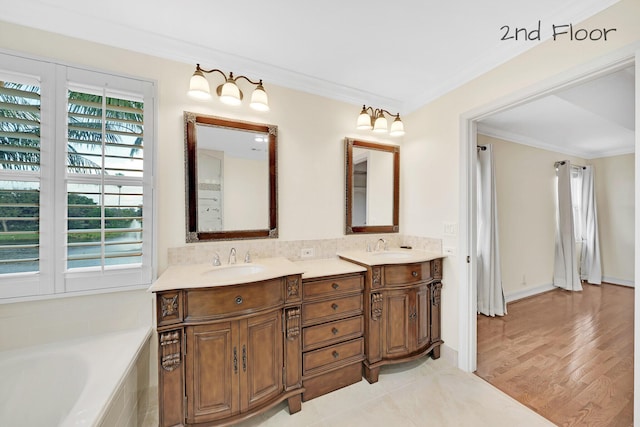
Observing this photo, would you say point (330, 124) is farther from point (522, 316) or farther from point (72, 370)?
point (522, 316)

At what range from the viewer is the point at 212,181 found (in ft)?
6.26

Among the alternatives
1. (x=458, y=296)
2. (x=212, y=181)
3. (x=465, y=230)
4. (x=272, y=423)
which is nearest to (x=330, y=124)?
(x=212, y=181)

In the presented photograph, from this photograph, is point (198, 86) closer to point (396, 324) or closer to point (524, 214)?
point (396, 324)

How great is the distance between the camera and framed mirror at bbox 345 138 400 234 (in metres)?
2.47

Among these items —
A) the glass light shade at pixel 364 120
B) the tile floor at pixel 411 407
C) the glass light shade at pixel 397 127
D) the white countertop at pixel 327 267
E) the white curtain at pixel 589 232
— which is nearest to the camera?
the tile floor at pixel 411 407

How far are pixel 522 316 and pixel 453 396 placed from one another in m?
2.11

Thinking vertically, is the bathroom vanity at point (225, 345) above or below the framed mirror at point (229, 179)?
below

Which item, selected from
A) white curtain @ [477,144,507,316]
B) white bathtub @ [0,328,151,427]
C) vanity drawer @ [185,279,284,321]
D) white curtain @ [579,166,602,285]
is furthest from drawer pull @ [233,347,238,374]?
white curtain @ [579,166,602,285]

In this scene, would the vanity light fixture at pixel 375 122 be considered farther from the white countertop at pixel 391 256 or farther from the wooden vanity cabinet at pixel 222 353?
the wooden vanity cabinet at pixel 222 353

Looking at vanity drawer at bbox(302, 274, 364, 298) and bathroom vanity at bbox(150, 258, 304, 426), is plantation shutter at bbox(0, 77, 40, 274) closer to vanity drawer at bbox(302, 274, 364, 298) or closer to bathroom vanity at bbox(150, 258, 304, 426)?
bathroom vanity at bbox(150, 258, 304, 426)

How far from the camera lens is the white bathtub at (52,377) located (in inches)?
49.2

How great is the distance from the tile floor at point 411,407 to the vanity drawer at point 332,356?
22 centimetres

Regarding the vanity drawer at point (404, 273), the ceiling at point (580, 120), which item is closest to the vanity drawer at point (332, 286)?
the vanity drawer at point (404, 273)

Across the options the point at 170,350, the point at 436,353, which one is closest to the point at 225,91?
the point at 170,350
